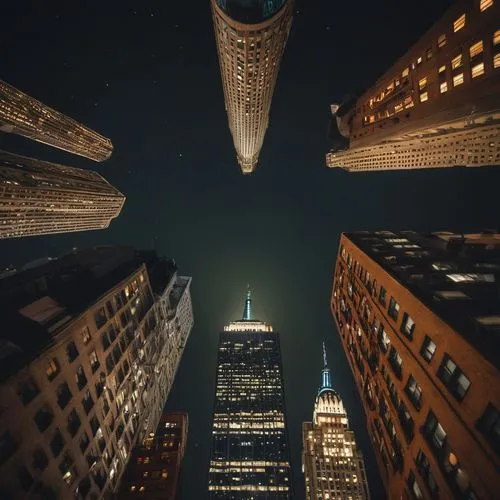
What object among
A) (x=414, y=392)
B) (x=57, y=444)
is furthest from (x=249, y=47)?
(x=57, y=444)

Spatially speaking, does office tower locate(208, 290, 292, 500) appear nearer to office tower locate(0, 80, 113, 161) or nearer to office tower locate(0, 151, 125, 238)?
office tower locate(0, 151, 125, 238)

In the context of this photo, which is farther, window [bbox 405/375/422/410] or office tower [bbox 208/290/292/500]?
office tower [bbox 208/290/292/500]

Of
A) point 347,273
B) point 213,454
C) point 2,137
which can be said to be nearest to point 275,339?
point 213,454

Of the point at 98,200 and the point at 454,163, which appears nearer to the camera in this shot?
the point at 454,163

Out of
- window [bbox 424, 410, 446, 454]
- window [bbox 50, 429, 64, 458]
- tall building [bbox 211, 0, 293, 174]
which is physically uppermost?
tall building [bbox 211, 0, 293, 174]

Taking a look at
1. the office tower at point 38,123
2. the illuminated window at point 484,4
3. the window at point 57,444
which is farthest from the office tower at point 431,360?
the office tower at point 38,123

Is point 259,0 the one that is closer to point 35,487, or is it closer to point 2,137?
point 35,487

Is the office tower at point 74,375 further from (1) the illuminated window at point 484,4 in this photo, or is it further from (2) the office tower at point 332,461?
(2) the office tower at point 332,461

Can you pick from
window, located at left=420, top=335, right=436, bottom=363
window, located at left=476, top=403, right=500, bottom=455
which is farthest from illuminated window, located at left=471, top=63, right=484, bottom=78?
window, located at left=476, top=403, right=500, bottom=455
